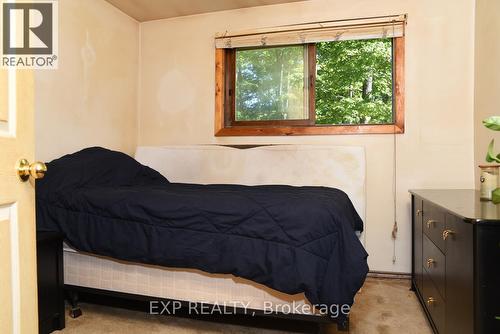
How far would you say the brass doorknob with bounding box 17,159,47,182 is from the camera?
2.68 feet

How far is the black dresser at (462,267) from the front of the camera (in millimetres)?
1116

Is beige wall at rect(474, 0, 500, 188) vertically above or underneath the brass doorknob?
above

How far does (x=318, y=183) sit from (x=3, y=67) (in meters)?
2.21

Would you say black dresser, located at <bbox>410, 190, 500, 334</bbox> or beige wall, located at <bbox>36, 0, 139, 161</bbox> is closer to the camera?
black dresser, located at <bbox>410, 190, 500, 334</bbox>

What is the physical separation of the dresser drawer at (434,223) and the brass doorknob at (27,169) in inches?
62.0

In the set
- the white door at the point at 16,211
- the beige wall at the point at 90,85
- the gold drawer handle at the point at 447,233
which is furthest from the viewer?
the beige wall at the point at 90,85

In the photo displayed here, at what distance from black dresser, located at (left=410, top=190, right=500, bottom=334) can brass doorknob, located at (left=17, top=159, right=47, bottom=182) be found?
4.18ft

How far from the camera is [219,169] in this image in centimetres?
294

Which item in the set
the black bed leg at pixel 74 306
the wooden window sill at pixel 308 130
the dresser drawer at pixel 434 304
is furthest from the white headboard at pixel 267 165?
the black bed leg at pixel 74 306

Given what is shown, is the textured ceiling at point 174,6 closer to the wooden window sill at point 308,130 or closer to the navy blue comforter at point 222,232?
the wooden window sill at point 308,130

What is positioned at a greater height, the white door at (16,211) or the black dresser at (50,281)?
the white door at (16,211)

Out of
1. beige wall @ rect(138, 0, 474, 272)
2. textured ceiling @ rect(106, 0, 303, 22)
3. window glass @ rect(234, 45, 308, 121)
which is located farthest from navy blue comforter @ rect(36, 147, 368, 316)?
textured ceiling @ rect(106, 0, 303, 22)

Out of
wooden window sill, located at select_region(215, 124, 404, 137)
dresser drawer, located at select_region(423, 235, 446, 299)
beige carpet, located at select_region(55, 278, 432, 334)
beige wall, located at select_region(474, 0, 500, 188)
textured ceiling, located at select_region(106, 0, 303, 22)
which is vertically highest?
textured ceiling, located at select_region(106, 0, 303, 22)

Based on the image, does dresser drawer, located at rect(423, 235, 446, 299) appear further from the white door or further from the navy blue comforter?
the white door
